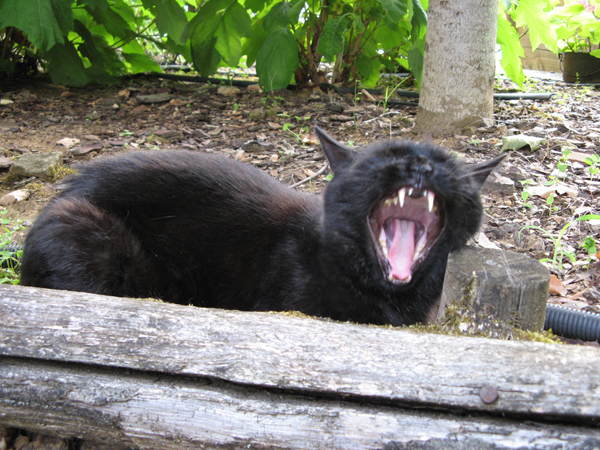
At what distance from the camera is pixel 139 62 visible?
679 centimetres

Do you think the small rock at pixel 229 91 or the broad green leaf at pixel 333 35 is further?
the small rock at pixel 229 91

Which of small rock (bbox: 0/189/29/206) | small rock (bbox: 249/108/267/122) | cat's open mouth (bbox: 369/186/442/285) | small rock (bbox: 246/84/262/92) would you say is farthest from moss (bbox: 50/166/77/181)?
cat's open mouth (bbox: 369/186/442/285)

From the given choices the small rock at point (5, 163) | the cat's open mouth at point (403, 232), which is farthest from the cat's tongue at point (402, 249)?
the small rock at point (5, 163)

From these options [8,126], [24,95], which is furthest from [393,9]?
[24,95]

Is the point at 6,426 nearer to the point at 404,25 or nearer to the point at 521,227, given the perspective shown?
the point at 521,227

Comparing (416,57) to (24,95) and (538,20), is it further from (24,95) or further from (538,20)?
(24,95)

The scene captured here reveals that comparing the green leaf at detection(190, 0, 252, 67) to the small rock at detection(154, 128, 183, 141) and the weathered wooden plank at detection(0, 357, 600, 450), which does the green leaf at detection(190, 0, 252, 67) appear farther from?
the weathered wooden plank at detection(0, 357, 600, 450)

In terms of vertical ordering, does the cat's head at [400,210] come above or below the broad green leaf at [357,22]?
below

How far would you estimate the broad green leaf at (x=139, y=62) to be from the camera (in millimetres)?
6711

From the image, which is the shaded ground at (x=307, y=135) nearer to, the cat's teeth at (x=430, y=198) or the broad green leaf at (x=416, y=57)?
the broad green leaf at (x=416, y=57)

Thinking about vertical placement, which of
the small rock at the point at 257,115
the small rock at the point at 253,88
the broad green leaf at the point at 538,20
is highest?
the broad green leaf at the point at 538,20

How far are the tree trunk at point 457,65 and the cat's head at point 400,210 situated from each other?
2.45 m

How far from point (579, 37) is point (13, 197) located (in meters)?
8.14

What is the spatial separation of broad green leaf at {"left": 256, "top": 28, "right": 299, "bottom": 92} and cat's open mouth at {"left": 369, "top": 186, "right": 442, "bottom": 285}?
11.2 feet
